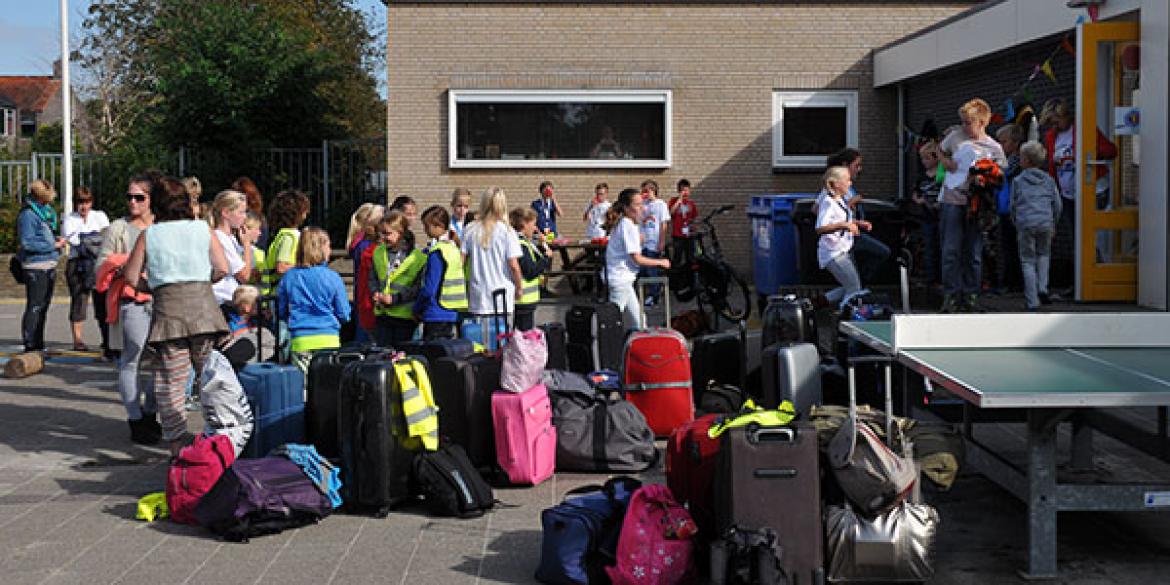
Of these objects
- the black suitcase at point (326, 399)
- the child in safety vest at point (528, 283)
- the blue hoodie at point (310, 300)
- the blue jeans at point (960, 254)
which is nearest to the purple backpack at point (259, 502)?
the black suitcase at point (326, 399)

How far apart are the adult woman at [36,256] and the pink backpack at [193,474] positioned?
25.7 ft

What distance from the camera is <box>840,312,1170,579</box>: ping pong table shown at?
21.4ft

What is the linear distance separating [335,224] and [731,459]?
22.2 meters

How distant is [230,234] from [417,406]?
3.74 m

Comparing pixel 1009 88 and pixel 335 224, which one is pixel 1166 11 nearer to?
pixel 1009 88

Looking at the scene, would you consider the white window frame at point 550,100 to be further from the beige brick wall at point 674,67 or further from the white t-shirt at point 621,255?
the white t-shirt at point 621,255

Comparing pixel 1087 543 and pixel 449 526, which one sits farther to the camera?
pixel 449 526

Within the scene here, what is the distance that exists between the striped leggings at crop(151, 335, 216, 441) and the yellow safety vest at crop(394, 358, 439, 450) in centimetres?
162

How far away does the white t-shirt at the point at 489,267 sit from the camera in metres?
11.4

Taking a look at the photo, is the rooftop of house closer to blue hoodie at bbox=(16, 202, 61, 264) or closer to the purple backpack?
blue hoodie at bbox=(16, 202, 61, 264)

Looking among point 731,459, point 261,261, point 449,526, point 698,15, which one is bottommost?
point 449,526

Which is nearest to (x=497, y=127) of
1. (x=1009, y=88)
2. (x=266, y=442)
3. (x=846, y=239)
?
(x=1009, y=88)

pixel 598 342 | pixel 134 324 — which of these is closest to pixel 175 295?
pixel 134 324

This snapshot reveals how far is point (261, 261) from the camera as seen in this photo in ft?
39.5
